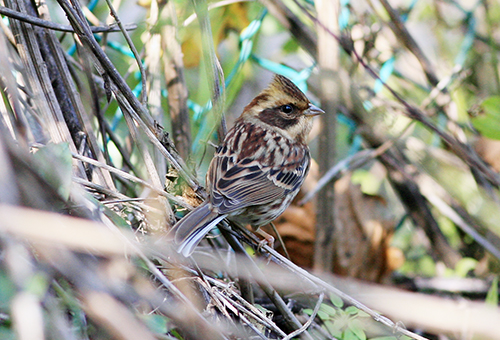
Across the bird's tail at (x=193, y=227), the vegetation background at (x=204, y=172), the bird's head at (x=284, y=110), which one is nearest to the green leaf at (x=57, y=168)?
the vegetation background at (x=204, y=172)

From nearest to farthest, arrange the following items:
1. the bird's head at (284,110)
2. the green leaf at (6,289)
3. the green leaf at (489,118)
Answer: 1. the green leaf at (6,289)
2. the green leaf at (489,118)
3. the bird's head at (284,110)

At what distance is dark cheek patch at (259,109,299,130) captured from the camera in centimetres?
259

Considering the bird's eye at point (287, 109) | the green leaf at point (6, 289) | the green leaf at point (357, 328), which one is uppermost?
the bird's eye at point (287, 109)

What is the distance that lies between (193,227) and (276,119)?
109 centimetres

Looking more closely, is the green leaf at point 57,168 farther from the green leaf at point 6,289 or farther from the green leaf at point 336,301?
the green leaf at point 336,301

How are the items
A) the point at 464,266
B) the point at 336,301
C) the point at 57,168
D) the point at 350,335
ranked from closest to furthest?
the point at 57,168 → the point at 350,335 → the point at 336,301 → the point at 464,266

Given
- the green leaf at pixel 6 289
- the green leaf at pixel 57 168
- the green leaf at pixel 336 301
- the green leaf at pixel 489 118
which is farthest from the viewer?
the green leaf at pixel 489 118

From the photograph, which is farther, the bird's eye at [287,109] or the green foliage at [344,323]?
the bird's eye at [287,109]

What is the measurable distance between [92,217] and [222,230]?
2.42ft

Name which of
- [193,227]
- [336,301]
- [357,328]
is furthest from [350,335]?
[193,227]

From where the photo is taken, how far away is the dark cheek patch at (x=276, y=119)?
259 cm

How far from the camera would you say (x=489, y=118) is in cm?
239

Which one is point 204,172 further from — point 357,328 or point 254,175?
point 357,328

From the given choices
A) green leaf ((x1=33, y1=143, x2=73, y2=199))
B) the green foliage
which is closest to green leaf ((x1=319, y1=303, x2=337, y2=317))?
the green foliage
